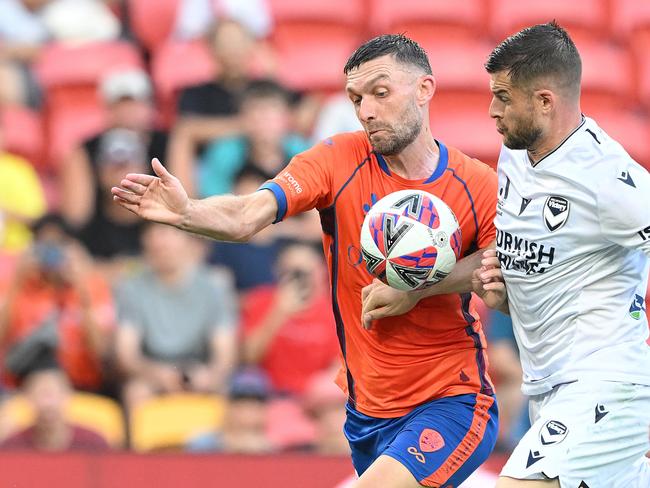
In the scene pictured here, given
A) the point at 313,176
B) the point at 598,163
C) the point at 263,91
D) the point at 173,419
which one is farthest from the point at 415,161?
the point at 263,91

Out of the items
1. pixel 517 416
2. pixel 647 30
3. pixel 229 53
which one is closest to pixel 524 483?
pixel 517 416

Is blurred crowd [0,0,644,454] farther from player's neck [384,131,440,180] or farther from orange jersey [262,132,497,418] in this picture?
player's neck [384,131,440,180]

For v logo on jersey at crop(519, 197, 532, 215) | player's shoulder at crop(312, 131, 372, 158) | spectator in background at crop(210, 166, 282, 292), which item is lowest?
spectator in background at crop(210, 166, 282, 292)

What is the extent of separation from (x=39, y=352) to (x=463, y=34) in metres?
4.59

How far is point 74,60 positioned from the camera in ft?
30.9

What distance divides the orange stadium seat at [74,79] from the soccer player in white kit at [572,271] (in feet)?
17.2

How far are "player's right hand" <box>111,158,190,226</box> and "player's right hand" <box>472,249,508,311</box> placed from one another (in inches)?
47.2

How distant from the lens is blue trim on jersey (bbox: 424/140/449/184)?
4.95 meters

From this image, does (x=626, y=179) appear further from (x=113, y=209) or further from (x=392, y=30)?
(x=392, y=30)

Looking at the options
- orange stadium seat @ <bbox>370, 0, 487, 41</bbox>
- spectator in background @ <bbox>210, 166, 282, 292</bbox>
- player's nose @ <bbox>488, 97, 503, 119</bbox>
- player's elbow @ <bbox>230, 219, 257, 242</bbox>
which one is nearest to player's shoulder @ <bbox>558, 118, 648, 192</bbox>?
player's nose @ <bbox>488, 97, 503, 119</bbox>

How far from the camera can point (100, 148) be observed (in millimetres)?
8477

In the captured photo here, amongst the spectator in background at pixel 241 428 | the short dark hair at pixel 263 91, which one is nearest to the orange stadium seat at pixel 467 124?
the short dark hair at pixel 263 91

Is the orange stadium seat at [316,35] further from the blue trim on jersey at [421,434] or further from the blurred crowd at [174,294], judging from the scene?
the blue trim on jersey at [421,434]

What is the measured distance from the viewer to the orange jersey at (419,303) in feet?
16.2
